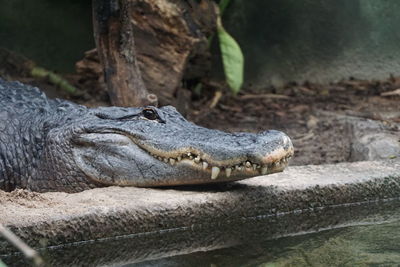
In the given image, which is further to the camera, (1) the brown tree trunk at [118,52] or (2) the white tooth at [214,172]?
(1) the brown tree trunk at [118,52]

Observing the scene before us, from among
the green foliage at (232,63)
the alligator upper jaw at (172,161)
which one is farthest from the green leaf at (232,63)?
the alligator upper jaw at (172,161)

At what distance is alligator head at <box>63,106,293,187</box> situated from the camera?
2.83m

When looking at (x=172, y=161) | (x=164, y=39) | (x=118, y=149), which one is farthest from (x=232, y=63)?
(x=172, y=161)

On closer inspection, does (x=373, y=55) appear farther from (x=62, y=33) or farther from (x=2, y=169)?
(x=2, y=169)

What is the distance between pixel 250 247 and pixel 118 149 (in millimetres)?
997

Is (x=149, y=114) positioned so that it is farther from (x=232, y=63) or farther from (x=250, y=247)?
(x=232, y=63)

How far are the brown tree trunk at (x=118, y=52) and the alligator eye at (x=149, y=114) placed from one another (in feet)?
3.98

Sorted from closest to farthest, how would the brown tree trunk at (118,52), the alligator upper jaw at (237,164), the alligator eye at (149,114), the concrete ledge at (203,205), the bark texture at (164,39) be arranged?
the concrete ledge at (203,205) → the alligator upper jaw at (237,164) → the alligator eye at (149,114) → the brown tree trunk at (118,52) → the bark texture at (164,39)

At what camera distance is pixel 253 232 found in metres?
2.87

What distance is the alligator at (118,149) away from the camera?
2.86m

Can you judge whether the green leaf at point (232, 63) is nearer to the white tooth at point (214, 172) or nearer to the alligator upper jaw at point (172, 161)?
the alligator upper jaw at point (172, 161)

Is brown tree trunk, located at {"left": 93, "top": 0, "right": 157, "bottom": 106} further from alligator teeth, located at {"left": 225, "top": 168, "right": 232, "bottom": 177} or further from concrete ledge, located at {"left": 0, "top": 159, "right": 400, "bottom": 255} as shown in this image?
alligator teeth, located at {"left": 225, "top": 168, "right": 232, "bottom": 177}

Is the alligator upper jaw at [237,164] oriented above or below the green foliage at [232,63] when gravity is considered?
below

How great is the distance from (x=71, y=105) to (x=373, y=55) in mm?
4192
